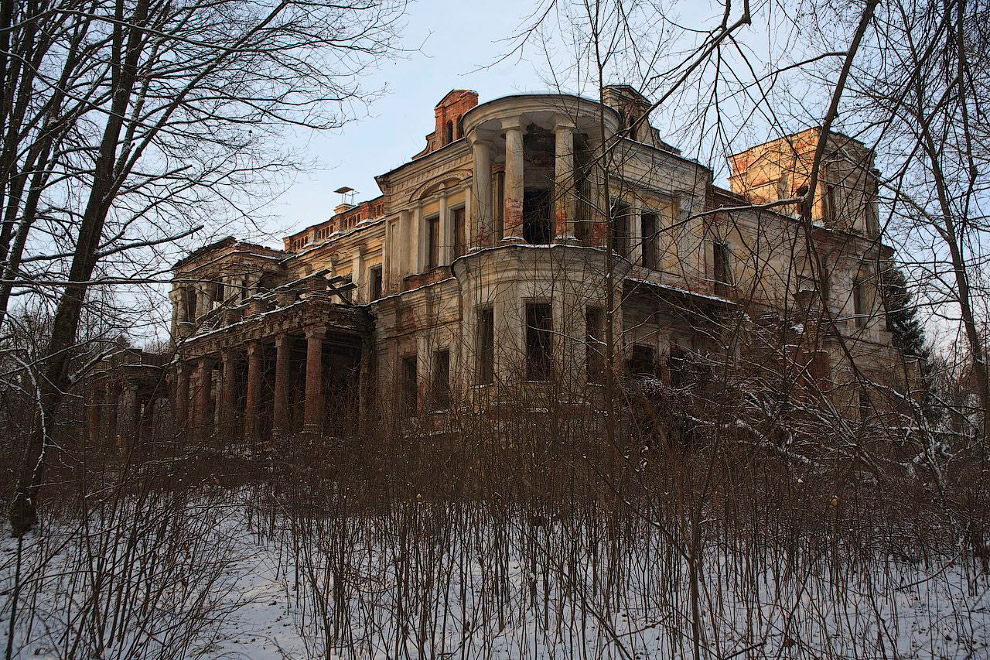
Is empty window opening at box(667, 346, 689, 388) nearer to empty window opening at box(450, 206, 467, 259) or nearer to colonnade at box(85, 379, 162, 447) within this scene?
empty window opening at box(450, 206, 467, 259)

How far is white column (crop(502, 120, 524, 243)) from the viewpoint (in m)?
17.8

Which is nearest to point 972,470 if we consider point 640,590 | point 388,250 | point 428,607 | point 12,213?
point 640,590

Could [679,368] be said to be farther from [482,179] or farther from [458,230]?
[458,230]

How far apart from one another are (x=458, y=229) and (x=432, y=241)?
3.93 ft

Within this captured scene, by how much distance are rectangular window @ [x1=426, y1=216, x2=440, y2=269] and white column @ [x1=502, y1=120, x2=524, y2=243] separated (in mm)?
4140

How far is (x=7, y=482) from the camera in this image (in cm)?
1070

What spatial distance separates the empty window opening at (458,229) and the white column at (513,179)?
9.14ft

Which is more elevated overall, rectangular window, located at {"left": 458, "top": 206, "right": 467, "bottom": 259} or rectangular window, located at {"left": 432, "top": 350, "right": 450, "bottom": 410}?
rectangular window, located at {"left": 458, "top": 206, "right": 467, "bottom": 259}

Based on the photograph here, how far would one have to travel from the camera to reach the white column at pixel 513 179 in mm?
17750

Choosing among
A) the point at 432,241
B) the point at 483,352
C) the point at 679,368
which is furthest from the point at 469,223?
the point at 679,368

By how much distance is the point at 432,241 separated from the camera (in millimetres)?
22797

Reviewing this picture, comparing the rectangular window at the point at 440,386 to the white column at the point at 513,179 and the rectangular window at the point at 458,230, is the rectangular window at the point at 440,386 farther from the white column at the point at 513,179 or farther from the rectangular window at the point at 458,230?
the rectangular window at the point at 458,230

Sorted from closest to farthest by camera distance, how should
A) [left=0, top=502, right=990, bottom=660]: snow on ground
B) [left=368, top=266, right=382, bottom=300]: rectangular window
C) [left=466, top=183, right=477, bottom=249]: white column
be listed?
[left=0, top=502, right=990, bottom=660]: snow on ground
[left=466, top=183, right=477, bottom=249]: white column
[left=368, top=266, right=382, bottom=300]: rectangular window

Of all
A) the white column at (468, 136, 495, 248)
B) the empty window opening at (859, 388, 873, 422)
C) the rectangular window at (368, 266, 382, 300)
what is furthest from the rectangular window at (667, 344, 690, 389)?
the rectangular window at (368, 266, 382, 300)
